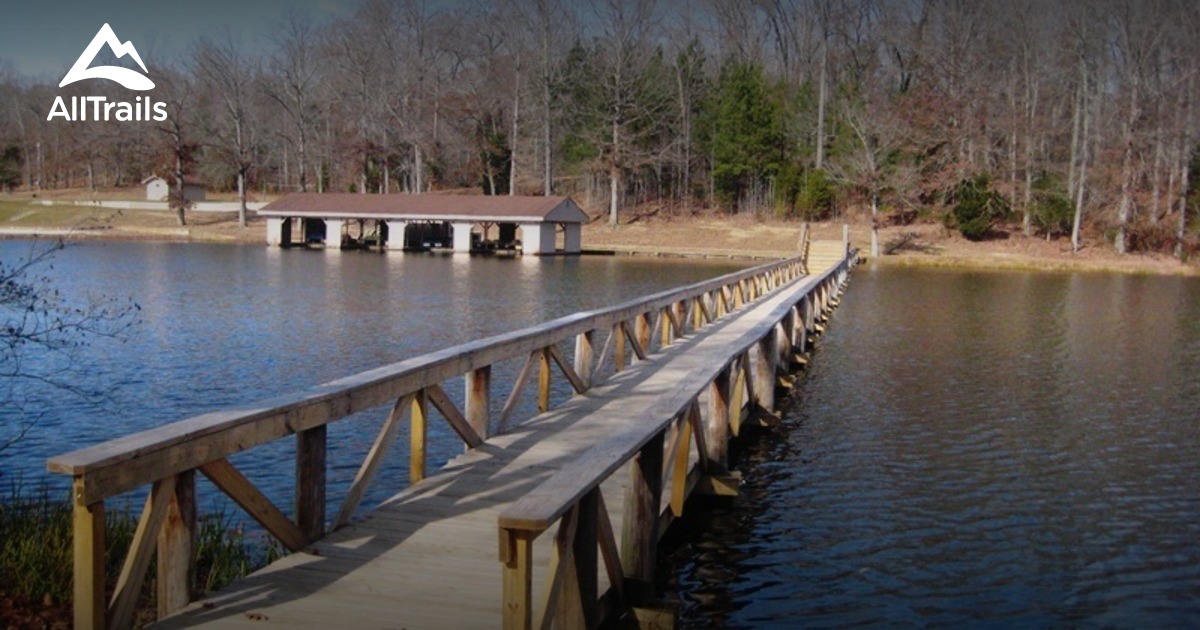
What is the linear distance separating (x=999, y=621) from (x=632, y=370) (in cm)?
708

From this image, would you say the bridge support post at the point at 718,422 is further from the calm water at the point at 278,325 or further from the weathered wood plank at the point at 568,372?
the calm water at the point at 278,325

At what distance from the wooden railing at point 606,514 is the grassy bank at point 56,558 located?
215 cm

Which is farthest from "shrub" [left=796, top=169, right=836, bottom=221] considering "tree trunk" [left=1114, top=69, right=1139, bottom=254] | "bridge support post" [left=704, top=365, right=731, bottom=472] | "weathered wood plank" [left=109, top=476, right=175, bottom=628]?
"weathered wood plank" [left=109, top=476, right=175, bottom=628]

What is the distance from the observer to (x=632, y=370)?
14.1m

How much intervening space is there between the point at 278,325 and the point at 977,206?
149ft

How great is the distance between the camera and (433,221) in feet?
211

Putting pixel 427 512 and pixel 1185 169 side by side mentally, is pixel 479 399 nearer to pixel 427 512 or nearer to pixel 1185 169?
pixel 427 512

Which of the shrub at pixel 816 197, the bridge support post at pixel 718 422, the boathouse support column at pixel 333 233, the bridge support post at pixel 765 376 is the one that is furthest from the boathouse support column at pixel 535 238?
the bridge support post at pixel 718 422

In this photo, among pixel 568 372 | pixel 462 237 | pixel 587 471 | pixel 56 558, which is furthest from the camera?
pixel 462 237

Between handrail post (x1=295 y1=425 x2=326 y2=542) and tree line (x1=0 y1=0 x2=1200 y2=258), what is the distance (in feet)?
186

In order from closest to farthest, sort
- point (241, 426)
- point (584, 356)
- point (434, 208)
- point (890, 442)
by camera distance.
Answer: point (241, 426) → point (584, 356) → point (890, 442) → point (434, 208)

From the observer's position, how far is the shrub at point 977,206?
59.7 m

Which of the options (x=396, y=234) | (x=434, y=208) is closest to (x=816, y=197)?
(x=434, y=208)

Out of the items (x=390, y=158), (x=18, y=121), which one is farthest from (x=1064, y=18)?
(x=18, y=121)
